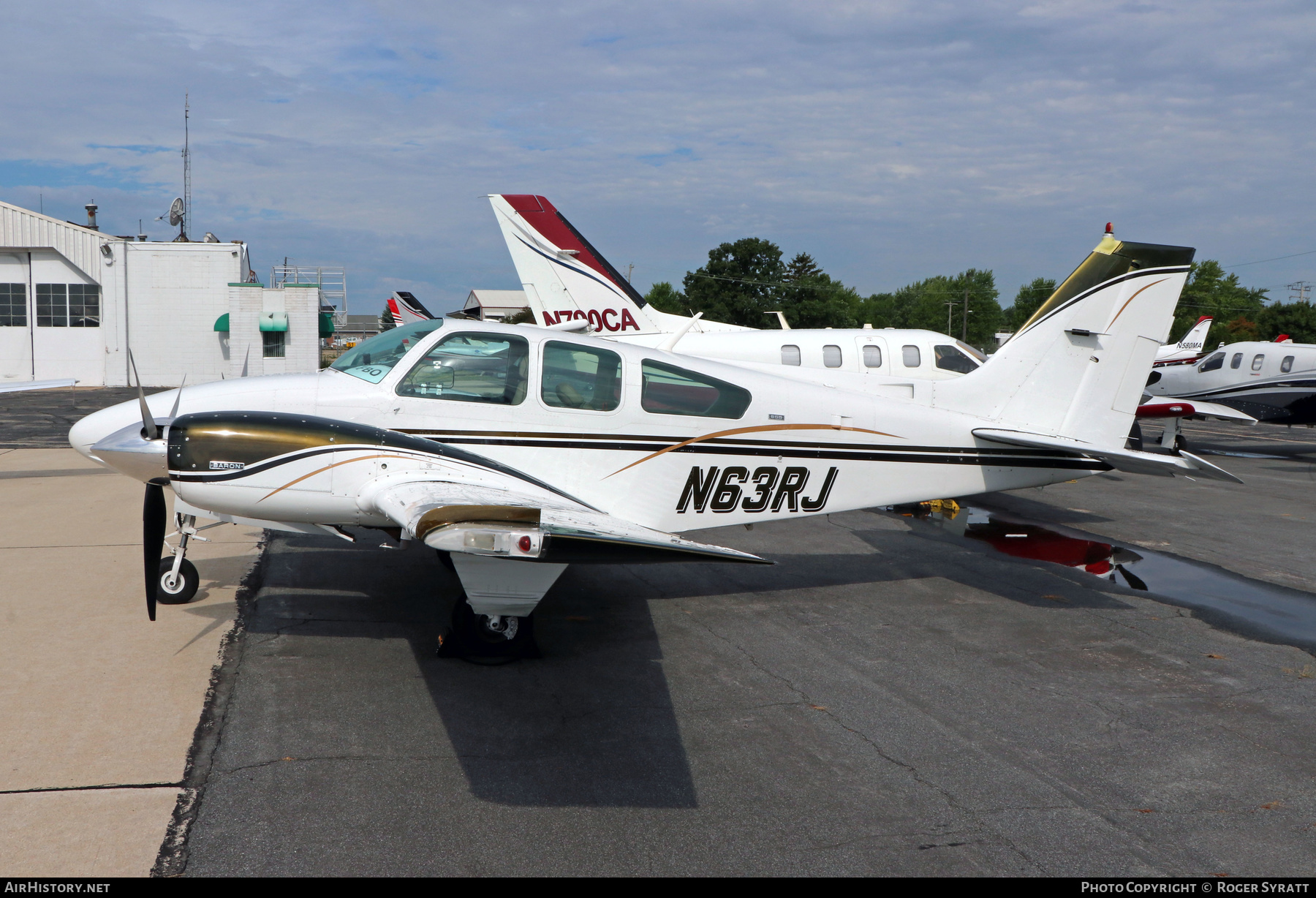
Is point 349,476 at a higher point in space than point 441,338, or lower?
lower

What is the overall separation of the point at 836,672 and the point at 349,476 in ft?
11.3

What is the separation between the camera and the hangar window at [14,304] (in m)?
37.2

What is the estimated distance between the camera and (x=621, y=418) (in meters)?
6.65

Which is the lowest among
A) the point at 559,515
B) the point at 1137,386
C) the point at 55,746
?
the point at 55,746

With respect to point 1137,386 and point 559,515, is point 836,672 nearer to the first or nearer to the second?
point 559,515

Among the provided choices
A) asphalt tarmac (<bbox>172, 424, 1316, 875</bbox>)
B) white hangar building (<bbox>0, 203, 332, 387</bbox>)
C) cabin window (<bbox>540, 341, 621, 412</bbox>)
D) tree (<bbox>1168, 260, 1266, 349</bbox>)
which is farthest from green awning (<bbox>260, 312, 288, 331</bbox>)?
tree (<bbox>1168, 260, 1266, 349</bbox>)

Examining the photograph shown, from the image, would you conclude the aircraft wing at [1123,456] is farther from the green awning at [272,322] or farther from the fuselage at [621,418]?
the green awning at [272,322]

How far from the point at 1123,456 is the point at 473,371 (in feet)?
17.5

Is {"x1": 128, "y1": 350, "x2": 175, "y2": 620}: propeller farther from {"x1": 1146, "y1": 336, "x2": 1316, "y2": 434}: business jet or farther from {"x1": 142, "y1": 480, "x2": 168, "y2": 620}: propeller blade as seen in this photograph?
{"x1": 1146, "y1": 336, "x2": 1316, "y2": 434}: business jet

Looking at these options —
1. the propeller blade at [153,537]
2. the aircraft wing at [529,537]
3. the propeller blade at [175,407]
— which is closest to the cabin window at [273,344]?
the propeller blade at [175,407]

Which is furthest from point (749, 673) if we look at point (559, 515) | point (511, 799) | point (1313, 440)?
point (1313, 440)

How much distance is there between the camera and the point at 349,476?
211 inches

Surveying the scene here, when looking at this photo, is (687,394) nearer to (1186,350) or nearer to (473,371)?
(473,371)

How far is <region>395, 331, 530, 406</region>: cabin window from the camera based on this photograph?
645 cm
